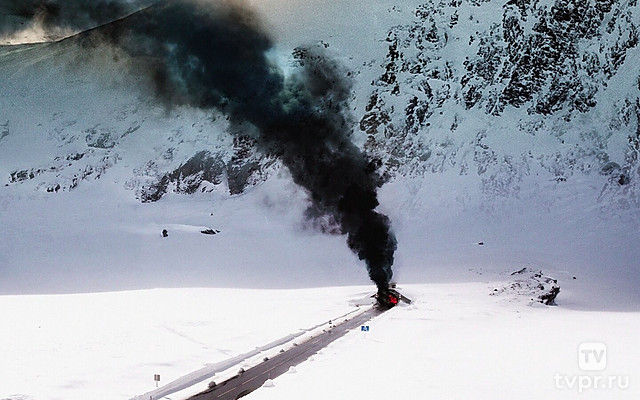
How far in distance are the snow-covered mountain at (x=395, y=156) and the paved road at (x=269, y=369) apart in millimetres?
22594

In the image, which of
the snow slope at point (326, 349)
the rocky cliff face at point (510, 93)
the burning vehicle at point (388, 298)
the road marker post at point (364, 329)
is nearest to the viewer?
the snow slope at point (326, 349)

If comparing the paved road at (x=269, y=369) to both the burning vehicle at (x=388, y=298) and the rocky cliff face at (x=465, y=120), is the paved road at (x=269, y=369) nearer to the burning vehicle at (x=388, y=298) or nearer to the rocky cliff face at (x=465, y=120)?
the burning vehicle at (x=388, y=298)

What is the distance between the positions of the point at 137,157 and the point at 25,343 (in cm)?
7122

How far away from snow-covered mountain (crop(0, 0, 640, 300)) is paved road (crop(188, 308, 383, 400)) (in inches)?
890

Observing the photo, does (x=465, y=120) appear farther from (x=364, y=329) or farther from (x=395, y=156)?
(x=364, y=329)

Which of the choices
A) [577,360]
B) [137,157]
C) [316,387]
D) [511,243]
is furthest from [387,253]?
[137,157]

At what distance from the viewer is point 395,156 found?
7644cm

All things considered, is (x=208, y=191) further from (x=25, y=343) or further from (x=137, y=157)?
(x=25, y=343)

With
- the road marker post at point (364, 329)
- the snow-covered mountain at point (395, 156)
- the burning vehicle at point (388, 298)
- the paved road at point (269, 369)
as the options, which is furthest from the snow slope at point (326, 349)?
the snow-covered mountain at point (395, 156)

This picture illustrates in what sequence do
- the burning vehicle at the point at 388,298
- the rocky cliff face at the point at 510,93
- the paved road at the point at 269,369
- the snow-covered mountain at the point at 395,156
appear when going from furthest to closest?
the rocky cliff face at the point at 510,93 < the snow-covered mountain at the point at 395,156 < the burning vehicle at the point at 388,298 < the paved road at the point at 269,369

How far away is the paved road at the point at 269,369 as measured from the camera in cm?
1603

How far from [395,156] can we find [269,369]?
2375 inches

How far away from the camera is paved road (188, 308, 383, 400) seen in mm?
16031

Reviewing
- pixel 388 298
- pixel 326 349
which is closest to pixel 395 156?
pixel 388 298
